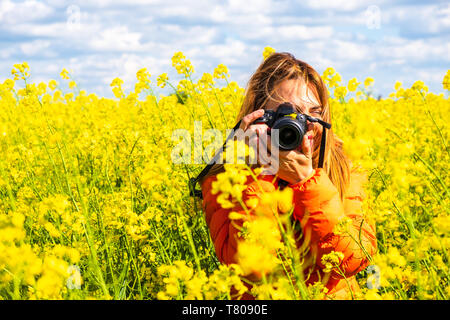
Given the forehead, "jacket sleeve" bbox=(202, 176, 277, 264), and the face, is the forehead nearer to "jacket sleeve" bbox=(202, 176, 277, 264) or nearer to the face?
the face

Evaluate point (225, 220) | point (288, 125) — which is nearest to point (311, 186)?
point (288, 125)

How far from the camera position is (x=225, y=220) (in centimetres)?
192

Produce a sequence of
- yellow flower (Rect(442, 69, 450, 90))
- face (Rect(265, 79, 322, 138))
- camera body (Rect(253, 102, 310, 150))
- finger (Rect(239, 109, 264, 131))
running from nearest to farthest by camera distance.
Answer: camera body (Rect(253, 102, 310, 150))
finger (Rect(239, 109, 264, 131))
face (Rect(265, 79, 322, 138))
yellow flower (Rect(442, 69, 450, 90))

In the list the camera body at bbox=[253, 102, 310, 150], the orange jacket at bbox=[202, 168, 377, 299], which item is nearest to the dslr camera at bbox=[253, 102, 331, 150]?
the camera body at bbox=[253, 102, 310, 150]

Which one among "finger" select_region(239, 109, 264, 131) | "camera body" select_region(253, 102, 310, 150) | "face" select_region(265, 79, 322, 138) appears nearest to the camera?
"camera body" select_region(253, 102, 310, 150)

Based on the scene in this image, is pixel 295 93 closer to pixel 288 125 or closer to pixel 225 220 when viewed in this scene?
pixel 288 125

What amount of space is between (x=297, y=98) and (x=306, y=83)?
0.35 ft

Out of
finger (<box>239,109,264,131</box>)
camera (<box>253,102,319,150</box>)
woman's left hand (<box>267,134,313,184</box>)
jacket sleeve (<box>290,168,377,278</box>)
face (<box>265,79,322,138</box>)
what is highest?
face (<box>265,79,322,138</box>)

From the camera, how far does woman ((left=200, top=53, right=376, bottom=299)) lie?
65.9 inches

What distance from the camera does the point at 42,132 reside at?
114 inches

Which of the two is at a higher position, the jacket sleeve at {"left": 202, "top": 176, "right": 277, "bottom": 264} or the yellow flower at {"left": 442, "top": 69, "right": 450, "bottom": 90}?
the yellow flower at {"left": 442, "top": 69, "right": 450, "bottom": 90}
